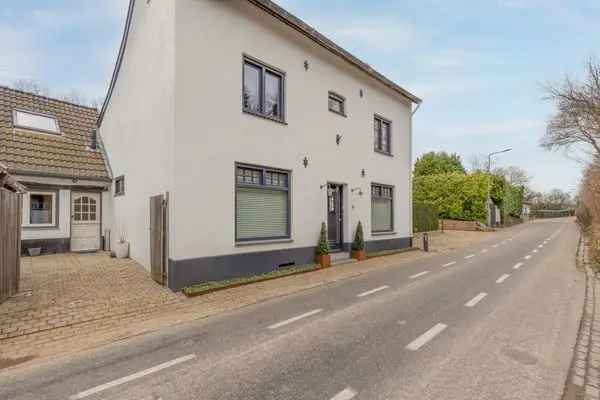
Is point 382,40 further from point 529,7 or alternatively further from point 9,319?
point 9,319

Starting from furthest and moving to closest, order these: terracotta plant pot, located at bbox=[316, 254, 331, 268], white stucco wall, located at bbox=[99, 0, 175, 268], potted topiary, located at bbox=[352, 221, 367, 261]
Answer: potted topiary, located at bbox=[352, 221, 367, 261] → terracotta plant pot, located at bbox=[316, 254, 331, 268] → white stucco wall, located at bbox=[99, 0, 175, 268]

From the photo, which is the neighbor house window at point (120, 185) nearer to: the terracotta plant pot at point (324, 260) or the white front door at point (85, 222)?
the white front door at point (85, 222)

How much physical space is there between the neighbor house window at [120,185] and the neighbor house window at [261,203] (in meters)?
5.09

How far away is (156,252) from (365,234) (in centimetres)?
768

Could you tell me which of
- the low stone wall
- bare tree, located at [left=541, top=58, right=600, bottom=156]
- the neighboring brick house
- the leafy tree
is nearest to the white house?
the neighboring brick house

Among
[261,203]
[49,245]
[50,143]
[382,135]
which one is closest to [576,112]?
[382,135]

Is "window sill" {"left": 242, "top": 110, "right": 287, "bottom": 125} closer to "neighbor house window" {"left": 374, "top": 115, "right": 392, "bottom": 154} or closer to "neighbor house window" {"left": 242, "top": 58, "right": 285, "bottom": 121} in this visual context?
"neighbor house window" {"left": 242, "top": 58, "right": 285, "bottom": 121}

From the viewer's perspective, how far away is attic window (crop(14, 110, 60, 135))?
38.7ft

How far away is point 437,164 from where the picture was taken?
1652 inches

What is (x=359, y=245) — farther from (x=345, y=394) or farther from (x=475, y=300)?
(x=345, y=394)

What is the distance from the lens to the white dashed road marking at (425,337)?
13.6ft

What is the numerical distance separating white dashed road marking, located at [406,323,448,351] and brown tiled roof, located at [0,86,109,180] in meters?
12.1

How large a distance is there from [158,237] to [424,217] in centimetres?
2035

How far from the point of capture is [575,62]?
62.3 feet
